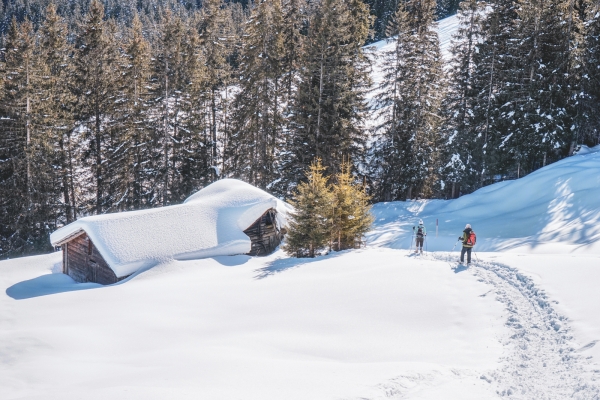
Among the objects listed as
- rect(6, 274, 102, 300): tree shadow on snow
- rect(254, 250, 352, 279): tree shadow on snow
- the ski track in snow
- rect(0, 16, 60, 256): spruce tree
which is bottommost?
rect(6, 274, 102, 300): tree shadow on snow

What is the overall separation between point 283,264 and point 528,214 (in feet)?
46.8

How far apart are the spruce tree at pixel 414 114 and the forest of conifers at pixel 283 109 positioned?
105mm

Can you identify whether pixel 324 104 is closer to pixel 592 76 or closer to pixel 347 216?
pixel 347 216

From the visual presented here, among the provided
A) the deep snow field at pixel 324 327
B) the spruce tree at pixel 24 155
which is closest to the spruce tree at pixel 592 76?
the deep snow field at pixel 324 327

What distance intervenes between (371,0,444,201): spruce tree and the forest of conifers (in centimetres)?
11

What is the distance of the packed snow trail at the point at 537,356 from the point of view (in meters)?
8.53

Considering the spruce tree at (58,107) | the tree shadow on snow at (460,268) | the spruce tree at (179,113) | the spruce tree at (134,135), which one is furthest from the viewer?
the spruce tree at (179,113)

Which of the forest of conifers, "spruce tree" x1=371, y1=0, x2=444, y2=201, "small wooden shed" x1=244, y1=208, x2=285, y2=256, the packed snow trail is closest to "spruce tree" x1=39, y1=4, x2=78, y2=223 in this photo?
the forest of conifers

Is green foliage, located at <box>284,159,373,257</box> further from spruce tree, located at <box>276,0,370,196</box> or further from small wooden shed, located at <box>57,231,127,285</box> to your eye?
spruce tree, located at <box>276,0,370,196</box>

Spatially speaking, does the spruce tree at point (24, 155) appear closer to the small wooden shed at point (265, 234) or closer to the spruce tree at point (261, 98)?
the spruce tree at point (261, 98)

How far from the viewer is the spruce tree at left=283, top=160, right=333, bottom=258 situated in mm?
20234

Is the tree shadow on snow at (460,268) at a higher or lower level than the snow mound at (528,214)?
lower

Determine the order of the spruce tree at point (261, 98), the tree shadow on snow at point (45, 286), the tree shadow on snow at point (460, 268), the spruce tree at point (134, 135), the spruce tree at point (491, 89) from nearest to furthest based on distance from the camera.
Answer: the tree shadow on snow at point (460, 268) < the tree shadow on snow at point (45, 286) < the spruce tree at point (491, 89) < the spruce tree at point (261, 98) < the spruce tree at point (134, 135)

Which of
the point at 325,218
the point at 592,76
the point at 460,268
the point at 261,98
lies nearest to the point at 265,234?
the point at 325,218
